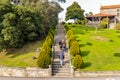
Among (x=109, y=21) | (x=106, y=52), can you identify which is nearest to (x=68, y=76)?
(x=106, y=52)

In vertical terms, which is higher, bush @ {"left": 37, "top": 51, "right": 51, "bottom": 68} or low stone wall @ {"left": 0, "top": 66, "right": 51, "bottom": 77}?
bush @ {"left": 37, "top": 51, "right": 51, "bottom": 68}

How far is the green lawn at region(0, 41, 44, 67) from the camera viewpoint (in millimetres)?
38681

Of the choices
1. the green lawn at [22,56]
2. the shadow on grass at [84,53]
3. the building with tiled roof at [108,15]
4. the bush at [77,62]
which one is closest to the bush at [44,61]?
the green lawn at [22,56]

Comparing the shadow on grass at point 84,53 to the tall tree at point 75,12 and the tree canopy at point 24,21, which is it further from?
the tall tree at point 75,12

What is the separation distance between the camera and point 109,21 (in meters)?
87.3

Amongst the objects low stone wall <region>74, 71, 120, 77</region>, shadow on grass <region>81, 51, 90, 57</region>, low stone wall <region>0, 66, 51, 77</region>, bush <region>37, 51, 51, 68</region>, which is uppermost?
bush <region>37, 51, 51, 68</region>

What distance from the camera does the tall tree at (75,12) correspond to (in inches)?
3661

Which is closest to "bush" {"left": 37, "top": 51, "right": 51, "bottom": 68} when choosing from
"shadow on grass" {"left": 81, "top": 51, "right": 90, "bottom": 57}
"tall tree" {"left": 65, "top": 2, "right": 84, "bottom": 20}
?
"shadow on grass" {"left": 81, "top": 51, "right": 90, "bottom": 57}

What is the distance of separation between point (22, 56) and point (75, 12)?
53382 mm

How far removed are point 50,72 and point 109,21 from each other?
55.7 metres

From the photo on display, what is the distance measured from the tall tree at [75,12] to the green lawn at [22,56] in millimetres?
45471

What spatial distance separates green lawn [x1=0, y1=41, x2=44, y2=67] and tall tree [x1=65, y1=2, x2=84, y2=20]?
149ft

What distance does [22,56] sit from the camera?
4206 cm

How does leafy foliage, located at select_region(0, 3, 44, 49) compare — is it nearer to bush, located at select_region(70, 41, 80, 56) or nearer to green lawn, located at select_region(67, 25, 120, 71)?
green lawn, located at select_region(67, 25, 120, 71)
